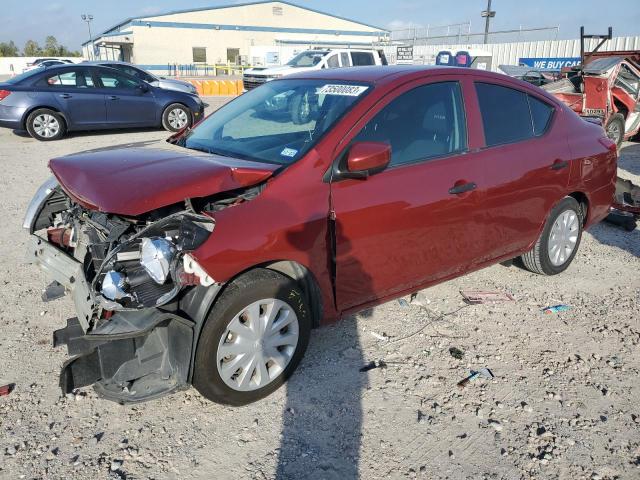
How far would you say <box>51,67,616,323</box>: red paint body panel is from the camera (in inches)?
113

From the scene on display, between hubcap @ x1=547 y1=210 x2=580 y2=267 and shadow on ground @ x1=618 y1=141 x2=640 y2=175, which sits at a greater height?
hubcap @ x1=547 y1=210 x2=580 y2=267

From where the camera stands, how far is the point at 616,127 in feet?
35.8

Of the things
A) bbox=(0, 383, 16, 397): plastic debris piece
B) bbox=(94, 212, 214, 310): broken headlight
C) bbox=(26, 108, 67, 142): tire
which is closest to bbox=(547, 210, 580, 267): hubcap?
Result: bbox=(94, 212, 214, 310): broken headlight

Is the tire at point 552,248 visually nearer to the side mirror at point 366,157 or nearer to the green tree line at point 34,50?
the side mirror at point 366,157

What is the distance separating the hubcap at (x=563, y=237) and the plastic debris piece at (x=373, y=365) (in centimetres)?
211

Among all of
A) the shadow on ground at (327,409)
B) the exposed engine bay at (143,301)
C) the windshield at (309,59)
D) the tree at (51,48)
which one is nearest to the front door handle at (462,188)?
the shadow on ground at (327,409)

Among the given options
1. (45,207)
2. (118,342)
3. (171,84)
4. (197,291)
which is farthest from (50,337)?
(171,84)

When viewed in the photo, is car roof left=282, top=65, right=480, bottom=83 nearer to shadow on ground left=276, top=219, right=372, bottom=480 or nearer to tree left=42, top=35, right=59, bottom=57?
shadow on ground left=276, top=219, right=372, bottom=480

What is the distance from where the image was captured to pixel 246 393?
3.09 m

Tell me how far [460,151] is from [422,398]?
171 cm

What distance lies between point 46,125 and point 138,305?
10.9 meters

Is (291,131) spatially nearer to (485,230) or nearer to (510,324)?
(485,230)

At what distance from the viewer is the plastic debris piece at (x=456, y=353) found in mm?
3683

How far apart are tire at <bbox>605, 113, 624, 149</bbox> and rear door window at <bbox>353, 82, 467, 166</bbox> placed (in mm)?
8289
